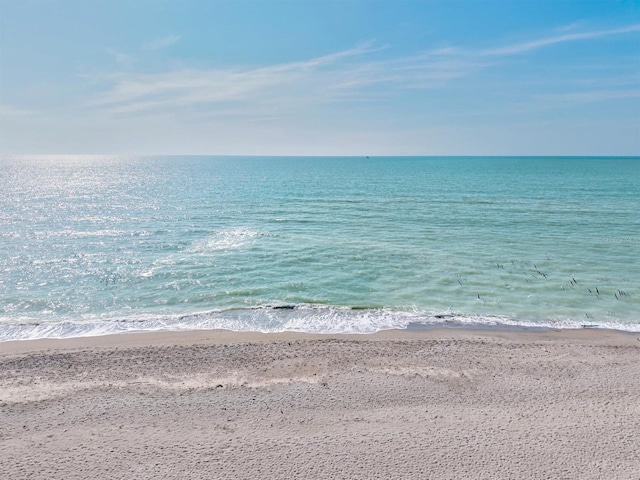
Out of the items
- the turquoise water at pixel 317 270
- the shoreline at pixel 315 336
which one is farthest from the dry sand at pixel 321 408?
the turquoise water at pixel 317 270

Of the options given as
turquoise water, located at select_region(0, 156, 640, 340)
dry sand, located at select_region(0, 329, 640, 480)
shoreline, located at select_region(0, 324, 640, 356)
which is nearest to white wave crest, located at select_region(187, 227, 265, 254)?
turquoise water, located at select_region(0, 156, 640, 340)

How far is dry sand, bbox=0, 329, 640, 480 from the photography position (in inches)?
311

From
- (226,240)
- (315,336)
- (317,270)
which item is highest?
(226,240)

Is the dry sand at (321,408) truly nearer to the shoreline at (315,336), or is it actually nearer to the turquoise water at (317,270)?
the shoreline at (315,336)

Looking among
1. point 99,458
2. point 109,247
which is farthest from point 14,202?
point 99,458

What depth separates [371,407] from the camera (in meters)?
9.80

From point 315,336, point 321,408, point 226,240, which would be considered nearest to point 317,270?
point 315,336

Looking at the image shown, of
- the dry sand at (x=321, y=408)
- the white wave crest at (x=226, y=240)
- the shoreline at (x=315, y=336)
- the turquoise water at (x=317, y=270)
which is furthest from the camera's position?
the white wave crest at (x=226, y=240)

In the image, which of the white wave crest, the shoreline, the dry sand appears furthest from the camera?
the white wave crest

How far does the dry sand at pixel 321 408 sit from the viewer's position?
25.9 ft

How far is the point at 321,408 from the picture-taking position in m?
9.76

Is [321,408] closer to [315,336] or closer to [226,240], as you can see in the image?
[315,336]

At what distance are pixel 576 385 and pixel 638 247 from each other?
21079mm

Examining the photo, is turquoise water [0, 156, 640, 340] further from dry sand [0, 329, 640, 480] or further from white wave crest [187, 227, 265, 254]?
dry sand [0, 329, 640, 480]
